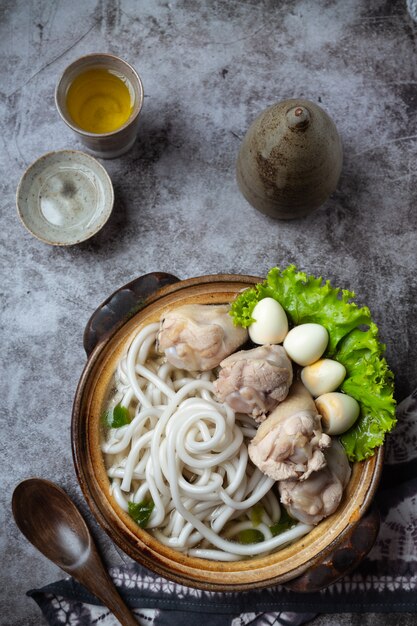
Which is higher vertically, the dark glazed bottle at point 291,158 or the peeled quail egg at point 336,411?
the dark glazed bottle at point 291,158

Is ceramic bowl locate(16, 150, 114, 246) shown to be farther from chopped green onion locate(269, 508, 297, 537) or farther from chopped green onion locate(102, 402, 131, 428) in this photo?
chopped green onion locate(269, 508, 297, 537)

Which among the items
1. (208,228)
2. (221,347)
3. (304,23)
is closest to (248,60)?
(304,23)

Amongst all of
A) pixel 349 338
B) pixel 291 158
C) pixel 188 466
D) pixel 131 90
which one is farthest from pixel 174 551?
pixel 131 90

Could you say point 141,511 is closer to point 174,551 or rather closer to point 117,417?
point 174,551

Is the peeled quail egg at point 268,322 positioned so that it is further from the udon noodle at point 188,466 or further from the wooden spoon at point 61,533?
the wooden spoon at point 61,533

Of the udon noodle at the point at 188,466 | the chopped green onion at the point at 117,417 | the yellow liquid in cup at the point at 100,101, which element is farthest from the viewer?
the yellow liquid in cup at the point at 100,101

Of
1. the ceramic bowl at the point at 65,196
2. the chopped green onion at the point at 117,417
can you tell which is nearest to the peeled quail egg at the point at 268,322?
the chopped green onion at the point at 117,417

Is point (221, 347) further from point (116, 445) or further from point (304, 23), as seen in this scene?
point (304, 23)
